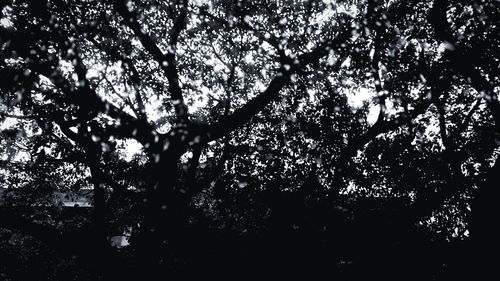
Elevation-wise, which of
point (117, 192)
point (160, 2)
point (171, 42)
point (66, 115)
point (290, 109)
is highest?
point (160, 2)

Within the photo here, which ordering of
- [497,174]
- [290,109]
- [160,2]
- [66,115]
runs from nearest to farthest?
1. [497,174]
2. [66,115]
3. [290,109]
4. [160,2]

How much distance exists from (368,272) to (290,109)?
462 centimetres

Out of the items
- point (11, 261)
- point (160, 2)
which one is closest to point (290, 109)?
point (160, 2)

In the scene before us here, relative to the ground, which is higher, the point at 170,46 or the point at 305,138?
the point at 170,46

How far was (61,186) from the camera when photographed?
1392cm

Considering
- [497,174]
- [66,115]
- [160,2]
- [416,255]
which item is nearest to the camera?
[497,174]

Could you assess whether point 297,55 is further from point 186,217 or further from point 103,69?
point 103,69

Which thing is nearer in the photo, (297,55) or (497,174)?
(497,174)

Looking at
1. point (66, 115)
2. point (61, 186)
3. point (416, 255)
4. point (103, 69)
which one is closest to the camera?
point (416, 255)

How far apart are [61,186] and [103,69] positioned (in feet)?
19.7

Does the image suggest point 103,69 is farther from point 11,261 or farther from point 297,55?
point 11,261

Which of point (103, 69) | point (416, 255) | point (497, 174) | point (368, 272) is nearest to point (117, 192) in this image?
point (103, 69)

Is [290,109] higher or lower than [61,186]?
higher

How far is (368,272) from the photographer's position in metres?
5.84
